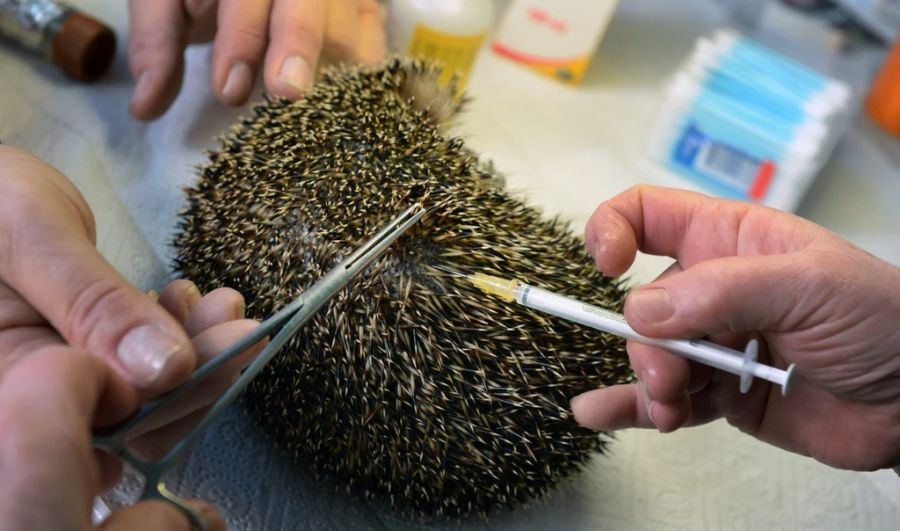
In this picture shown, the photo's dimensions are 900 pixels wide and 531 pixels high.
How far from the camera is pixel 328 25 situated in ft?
4.43

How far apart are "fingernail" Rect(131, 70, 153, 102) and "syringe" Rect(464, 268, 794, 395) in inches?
30.0

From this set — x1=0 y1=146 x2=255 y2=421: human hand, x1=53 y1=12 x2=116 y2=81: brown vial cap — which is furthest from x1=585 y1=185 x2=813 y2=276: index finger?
x1=53 y1=12 x2=116 y2=81: brown vial cap

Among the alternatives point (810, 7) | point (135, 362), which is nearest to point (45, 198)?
point (135, 362)

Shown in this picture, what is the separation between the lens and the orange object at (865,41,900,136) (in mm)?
1846

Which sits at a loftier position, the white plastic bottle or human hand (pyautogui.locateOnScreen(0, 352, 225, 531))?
the white plastic bottle

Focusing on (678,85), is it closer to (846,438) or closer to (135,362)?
(846,438)

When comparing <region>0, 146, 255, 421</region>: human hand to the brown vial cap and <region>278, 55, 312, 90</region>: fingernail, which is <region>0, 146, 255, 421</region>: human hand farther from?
the brown vial cap

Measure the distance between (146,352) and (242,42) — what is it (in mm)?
732

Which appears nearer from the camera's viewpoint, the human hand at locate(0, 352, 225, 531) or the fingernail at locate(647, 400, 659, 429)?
the human hand at locate(0, 352, 225, 531)

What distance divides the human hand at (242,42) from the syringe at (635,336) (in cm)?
48

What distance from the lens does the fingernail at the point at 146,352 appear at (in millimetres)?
672

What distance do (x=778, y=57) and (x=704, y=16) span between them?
41cm

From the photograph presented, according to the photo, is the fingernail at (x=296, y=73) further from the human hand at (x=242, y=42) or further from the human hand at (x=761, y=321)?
the human hand at (x=761, y=321)

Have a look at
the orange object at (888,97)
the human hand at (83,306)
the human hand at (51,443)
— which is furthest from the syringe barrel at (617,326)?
the orange object at (888,97)
